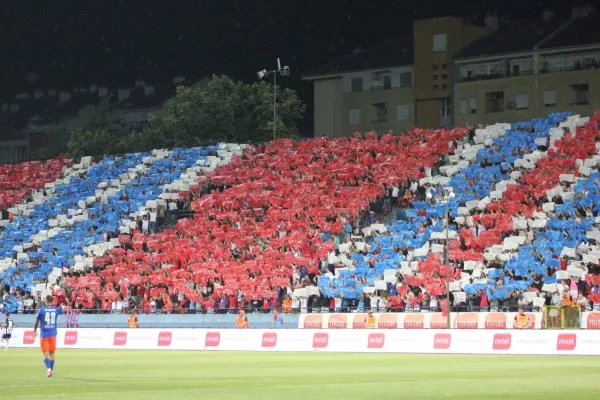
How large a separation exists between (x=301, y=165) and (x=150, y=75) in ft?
178

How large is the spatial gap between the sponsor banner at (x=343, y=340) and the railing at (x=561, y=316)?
17.8 ft

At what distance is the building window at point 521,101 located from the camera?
8338 centimetres

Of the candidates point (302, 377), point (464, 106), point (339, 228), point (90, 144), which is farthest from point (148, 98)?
point (302, 377)

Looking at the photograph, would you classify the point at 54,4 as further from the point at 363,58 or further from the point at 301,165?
the point at 301,165

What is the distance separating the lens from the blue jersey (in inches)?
1158

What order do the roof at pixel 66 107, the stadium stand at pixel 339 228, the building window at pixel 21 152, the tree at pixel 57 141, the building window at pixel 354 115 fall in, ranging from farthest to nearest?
1. the roof at pixel 66 107
2. the building window at pixel 21 152
3. the tree at pixel 57 141
4. the building window at pixel 354 115
5. the stadium stand at pixel 339 228

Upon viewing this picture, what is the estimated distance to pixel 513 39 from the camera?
87125mm

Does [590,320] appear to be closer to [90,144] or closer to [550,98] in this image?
[550,98]

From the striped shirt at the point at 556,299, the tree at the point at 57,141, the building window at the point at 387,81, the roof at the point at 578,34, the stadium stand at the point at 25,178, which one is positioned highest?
the roof at the point at 578,34

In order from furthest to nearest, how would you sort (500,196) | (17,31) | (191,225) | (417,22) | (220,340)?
1. (17,31)
2. (417,22)
3. (191,225)
4. (500,196)
5. (220,340)

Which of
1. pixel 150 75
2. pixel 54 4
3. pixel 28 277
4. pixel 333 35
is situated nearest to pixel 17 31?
pixel 54 4

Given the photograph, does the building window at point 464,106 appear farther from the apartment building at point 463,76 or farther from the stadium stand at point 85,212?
the stadium stand at point 85,212

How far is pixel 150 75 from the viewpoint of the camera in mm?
117188

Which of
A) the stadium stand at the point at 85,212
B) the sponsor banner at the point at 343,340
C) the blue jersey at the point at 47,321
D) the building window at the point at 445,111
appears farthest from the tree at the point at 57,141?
the blue jersey at the point at 47,321
